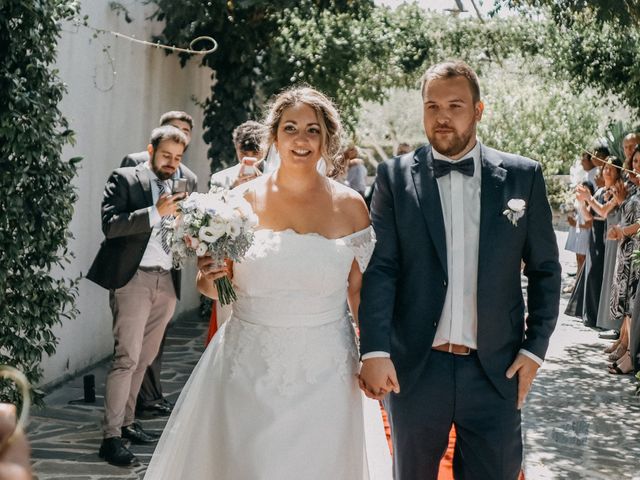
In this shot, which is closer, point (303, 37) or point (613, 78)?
point (613, 78)

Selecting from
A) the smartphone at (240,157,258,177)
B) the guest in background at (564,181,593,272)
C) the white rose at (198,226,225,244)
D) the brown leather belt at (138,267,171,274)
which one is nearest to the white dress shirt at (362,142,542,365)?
the white rose at (198,226,225,244)

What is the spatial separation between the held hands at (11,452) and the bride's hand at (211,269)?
8.61 ft

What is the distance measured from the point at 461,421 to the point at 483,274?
63 centimetres

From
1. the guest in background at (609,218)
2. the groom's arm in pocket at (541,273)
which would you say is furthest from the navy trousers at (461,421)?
the guest in background at (609,218)

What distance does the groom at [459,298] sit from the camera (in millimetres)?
3980

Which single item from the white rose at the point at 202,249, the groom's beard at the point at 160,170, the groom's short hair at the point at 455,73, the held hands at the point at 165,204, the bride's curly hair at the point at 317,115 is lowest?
the white rose at the point at 202,249

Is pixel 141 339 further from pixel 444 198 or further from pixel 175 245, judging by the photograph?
pixel 444 198

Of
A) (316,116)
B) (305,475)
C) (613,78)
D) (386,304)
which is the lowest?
(305,475)

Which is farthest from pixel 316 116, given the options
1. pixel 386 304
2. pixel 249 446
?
pixel 249 446

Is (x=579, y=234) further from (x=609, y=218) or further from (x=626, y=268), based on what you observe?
(x=626, y=268)

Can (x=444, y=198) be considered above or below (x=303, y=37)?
below

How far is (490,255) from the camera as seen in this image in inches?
157

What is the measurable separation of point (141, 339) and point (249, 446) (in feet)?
7.84

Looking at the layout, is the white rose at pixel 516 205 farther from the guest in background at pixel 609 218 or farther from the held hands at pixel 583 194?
the held hands at pixel 583 194
